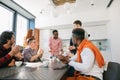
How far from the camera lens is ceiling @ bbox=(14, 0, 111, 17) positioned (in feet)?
Answer: 12.1

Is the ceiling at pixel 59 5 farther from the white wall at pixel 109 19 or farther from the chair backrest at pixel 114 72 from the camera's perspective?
the chair backrest at pixel 114 72

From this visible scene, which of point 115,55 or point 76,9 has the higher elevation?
point 76,9

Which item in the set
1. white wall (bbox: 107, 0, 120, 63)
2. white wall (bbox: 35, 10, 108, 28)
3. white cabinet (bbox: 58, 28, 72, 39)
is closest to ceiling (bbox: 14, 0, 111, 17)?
white wall (bbox: 35, 10, 108, 28)

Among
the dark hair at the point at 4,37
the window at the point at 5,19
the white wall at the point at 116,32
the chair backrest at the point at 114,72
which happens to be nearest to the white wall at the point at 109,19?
the white wall at the point at 116,32

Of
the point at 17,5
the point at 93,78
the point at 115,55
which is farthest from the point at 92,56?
the point at 17,5

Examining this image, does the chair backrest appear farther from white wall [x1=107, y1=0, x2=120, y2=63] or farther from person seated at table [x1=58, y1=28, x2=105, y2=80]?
white wall [x1=107, y1=0, x2=120, y2=63]

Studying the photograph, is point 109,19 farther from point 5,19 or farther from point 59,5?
point 5,19

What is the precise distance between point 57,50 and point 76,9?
5.81 ft

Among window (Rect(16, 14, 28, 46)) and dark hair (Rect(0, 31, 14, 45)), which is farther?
window (Rect(16, 14, 28, 46))

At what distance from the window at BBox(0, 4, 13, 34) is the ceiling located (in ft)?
1.75

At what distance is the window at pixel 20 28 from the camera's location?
454 cm

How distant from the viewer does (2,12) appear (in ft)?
12.1

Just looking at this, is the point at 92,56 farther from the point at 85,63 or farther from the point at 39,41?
the point at 39,41

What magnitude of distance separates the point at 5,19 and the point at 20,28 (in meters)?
0.95
